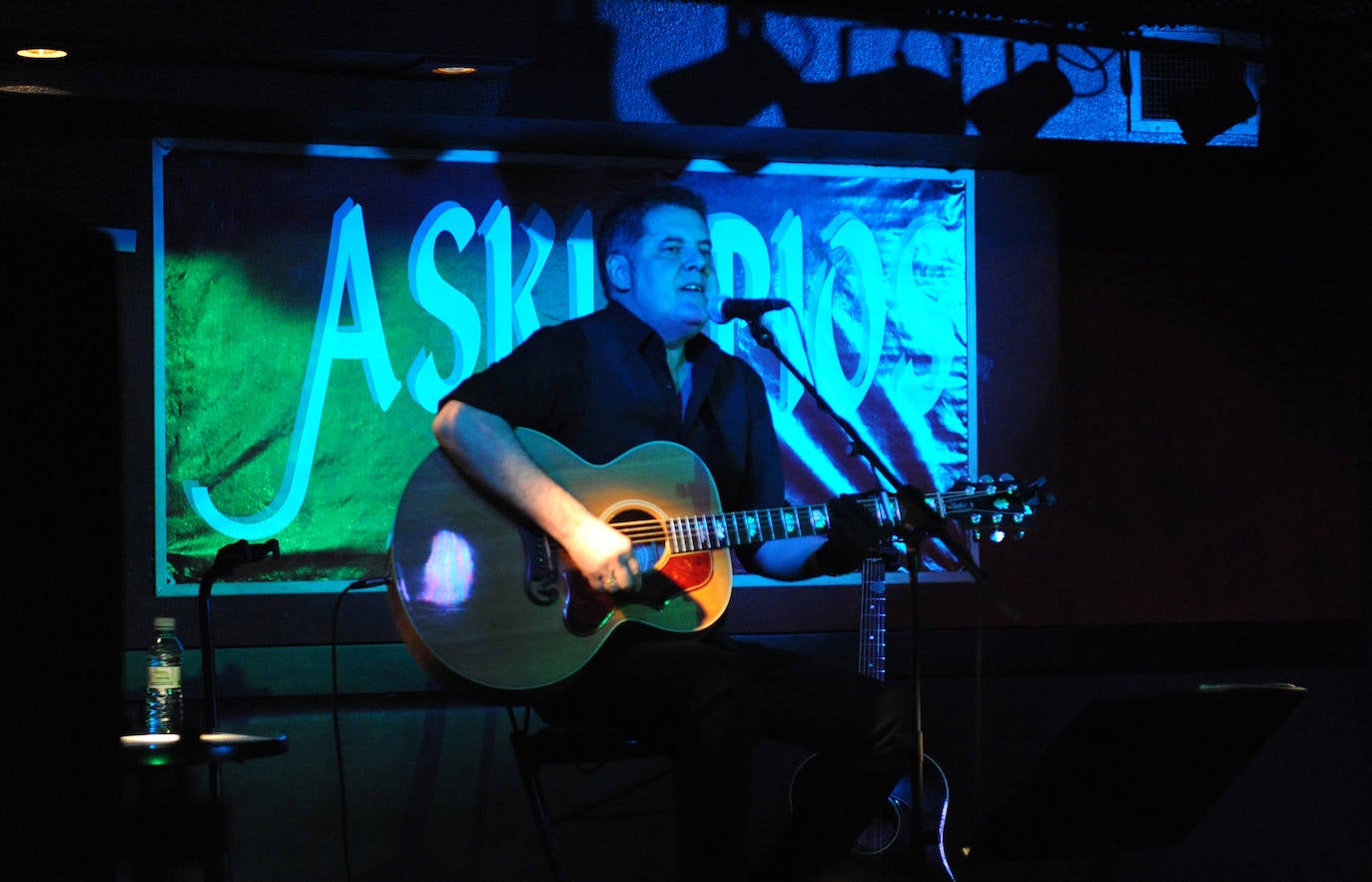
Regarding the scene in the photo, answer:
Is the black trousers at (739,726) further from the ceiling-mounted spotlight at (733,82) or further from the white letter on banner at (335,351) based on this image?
the ceiling-mounted spotlight at (733,82)

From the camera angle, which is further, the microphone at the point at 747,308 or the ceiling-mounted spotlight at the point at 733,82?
the ceiling-mounted spotlight at the point at 733,82

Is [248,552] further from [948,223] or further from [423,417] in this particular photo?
[948,223]

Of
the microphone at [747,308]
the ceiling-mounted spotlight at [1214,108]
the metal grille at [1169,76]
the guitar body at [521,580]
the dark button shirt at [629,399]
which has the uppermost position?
the metal grille at [1169,76]

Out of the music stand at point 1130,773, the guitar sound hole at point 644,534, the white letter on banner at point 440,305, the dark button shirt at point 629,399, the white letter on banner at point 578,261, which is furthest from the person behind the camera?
the white letter on banner at point 578,261

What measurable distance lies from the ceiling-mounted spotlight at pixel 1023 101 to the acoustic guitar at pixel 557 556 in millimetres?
1675

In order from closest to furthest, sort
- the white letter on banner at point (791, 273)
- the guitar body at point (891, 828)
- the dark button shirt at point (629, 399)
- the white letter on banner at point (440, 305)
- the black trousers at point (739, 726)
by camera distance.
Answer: the black trousers at point (739, 726), the dark button shirt at point (629, 399), the guitar body at point (891, 828), the white letter on banner at point (440, 305), the white letter on banner at point (791, 273)

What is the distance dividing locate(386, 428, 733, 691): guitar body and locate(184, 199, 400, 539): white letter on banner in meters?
1.15

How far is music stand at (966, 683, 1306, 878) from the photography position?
7.89 ft

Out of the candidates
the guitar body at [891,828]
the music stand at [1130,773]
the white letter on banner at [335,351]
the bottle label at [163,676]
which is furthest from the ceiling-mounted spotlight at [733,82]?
the music stand at [1130,773]

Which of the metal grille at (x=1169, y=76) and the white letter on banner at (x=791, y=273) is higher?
the metal grille at (x=1169, y=76)

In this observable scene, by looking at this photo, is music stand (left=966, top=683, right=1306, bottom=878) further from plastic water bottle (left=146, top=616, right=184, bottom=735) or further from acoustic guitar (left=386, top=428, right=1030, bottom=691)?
plastic water bottle (left=146, top=616, right=184, bottom=735)

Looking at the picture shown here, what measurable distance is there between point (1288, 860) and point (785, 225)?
8.92ft

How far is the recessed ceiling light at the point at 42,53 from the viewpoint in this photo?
3.58 meters

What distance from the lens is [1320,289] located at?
4953 millimetres
